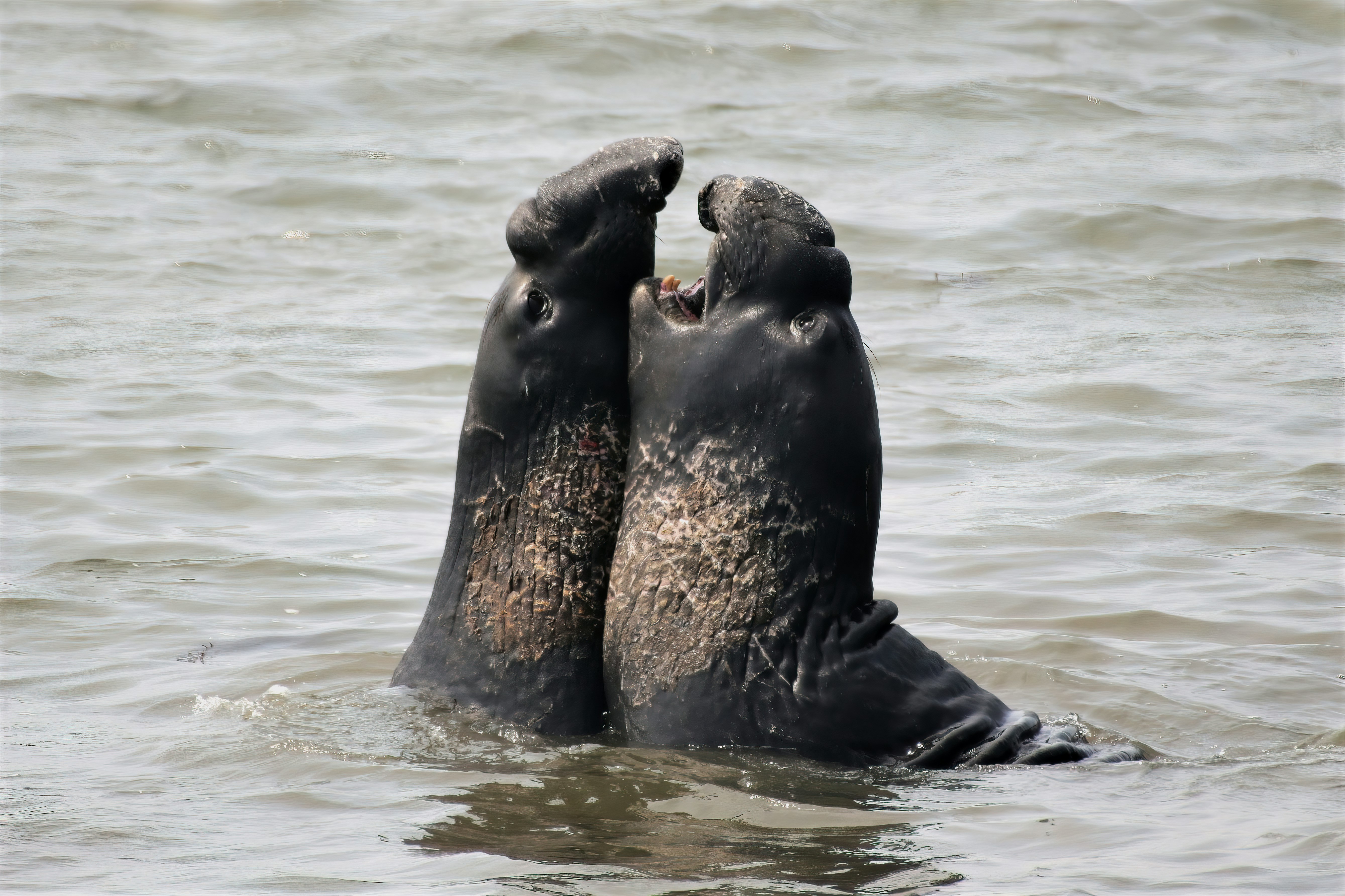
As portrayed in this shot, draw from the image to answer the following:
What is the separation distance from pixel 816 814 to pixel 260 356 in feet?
24.4

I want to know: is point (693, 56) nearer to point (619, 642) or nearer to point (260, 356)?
point (260, 356)

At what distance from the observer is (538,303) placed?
14.8ft

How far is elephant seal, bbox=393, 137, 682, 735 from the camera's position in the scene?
447 centimetres

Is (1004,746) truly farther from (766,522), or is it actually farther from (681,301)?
(681,301)

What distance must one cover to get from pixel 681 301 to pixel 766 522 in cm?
63

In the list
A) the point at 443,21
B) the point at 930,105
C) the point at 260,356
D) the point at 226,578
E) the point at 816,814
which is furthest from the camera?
the point at 443,21

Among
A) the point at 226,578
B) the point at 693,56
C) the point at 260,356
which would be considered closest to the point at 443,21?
the point at 693,56

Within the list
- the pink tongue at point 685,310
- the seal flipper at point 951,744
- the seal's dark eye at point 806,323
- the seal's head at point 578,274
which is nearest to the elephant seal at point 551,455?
the seal's head at point 578,274

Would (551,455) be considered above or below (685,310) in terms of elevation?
below

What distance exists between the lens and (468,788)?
14.3 ft

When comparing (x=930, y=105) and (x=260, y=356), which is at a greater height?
(x=930, y=105)

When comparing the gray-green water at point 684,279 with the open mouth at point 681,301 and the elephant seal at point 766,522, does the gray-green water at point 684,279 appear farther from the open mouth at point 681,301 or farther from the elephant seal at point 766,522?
the open mouth at point 681,301

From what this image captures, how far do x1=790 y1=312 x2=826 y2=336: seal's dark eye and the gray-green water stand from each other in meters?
1.08

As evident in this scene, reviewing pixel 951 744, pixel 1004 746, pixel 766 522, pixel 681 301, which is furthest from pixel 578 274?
pixel 1004 746
